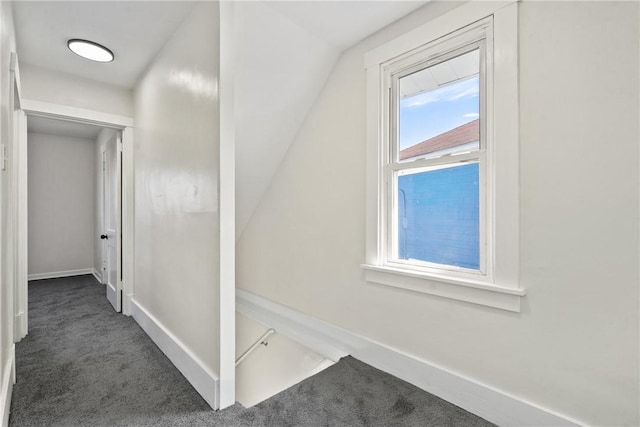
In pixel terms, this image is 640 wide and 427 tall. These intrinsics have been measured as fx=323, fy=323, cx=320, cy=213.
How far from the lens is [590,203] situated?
138cm

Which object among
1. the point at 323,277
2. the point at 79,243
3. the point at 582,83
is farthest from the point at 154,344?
the point at 79,243

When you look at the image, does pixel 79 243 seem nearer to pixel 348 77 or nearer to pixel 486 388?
pixel 348 77

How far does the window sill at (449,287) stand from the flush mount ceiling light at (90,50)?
8.64 ft

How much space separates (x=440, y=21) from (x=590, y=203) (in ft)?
4.02

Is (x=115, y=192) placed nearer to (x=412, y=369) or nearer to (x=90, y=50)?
(x=90, y=50)

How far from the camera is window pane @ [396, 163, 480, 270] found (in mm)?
1818

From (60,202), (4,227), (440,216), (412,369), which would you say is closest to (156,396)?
(4,227)

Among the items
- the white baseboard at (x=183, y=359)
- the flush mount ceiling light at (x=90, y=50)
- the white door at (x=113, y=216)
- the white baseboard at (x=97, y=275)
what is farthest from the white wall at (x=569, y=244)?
the white baseboard at (x=97, y=275)

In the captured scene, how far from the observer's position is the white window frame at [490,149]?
1.58m

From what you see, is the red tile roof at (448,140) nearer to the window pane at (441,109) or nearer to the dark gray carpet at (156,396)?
the window pane at (441,109)

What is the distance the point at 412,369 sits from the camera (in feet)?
6.40

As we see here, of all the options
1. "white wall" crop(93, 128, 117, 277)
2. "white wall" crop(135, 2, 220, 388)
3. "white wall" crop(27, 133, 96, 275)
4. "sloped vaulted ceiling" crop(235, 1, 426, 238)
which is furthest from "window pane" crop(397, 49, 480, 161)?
"white wall" crop(27, 133, 96, 275)

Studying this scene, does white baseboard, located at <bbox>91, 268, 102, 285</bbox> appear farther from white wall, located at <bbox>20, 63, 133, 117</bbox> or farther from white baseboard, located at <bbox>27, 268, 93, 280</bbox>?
white wall, located at <bbox>20, 63, 133, 117</bbox>

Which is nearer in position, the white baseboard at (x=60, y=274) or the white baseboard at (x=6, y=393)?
the white baseboard at (x=6, y=393)
